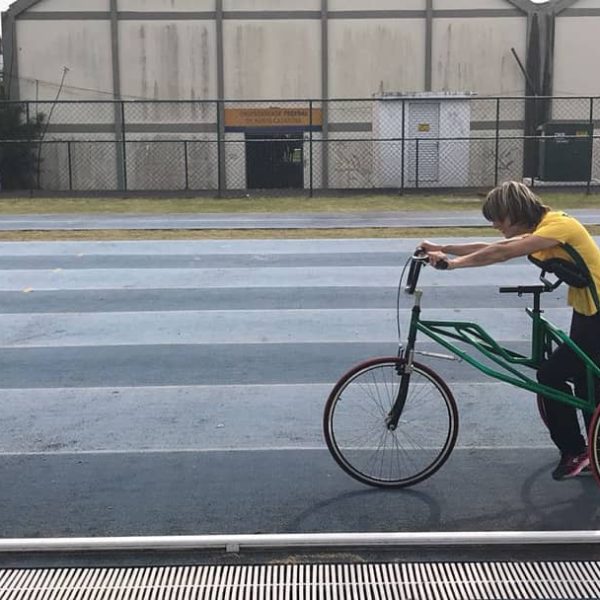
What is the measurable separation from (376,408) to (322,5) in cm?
2861

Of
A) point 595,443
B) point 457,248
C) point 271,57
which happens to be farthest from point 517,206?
point 271,57

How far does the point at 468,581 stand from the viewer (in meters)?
3.60

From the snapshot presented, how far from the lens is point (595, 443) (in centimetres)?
427

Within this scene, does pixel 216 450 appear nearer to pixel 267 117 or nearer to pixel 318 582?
pixel 318 582

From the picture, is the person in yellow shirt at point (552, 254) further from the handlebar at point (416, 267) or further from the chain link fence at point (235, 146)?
the chain link fence at point (235, 146)

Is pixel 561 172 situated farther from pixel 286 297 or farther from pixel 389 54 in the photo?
pixel 286 297

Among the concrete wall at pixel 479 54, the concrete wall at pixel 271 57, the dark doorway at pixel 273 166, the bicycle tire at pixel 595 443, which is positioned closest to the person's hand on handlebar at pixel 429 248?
the bicycle tire at pixel 595 443

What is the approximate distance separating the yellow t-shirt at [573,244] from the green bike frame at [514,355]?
0.59 feet

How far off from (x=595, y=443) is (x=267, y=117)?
2842 centimetres

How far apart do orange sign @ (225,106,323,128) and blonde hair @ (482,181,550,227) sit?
1100 inches

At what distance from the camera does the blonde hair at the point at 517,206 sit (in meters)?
4.22

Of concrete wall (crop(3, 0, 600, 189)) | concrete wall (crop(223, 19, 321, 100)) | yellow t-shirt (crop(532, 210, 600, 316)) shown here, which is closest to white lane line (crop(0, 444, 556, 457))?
yellow t-shirt (crop(532, 210, 600, 316))

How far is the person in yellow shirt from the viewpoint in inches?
162

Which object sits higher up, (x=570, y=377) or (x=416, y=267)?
(x=416, y=267)
